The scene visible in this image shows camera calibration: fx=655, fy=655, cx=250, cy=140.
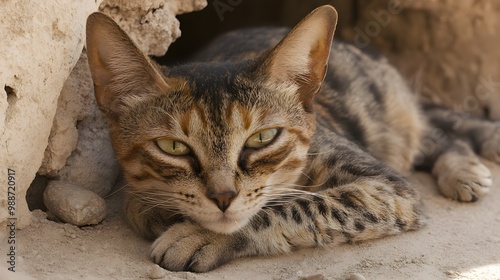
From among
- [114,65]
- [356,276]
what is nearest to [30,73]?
[114,65]

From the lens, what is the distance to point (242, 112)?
3.15m

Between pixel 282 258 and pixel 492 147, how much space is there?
8.86ft

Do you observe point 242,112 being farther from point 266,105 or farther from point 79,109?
point 79,109

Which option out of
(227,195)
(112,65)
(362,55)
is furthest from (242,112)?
(362,55)

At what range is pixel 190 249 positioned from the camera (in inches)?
123

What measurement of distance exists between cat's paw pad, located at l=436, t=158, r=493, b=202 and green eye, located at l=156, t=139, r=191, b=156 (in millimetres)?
2210

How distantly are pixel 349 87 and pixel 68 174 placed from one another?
2290 mm

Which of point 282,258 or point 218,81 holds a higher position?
point 218,81

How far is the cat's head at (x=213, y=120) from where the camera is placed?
3.04 m

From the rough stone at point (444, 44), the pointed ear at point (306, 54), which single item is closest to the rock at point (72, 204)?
the pointed ear at point (306, 54)

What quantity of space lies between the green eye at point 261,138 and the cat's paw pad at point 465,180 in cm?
179

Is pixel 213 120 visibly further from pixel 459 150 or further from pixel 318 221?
pixel 459 150

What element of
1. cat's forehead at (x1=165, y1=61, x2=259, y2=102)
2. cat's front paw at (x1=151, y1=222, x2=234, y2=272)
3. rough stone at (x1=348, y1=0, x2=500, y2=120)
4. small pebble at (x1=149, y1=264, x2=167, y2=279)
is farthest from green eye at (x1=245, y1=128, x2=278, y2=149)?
rough stone at (x1=348, y1=0, x2=500, y2=120)

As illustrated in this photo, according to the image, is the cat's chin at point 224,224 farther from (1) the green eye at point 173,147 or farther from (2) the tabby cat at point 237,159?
(1) the green eye at point 173,147
